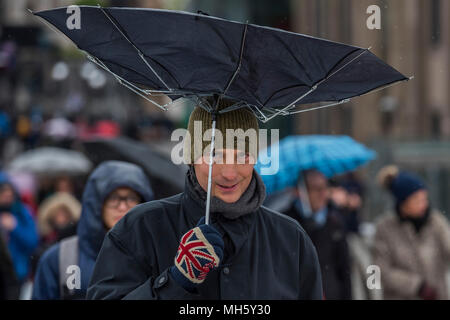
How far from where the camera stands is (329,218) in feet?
21.6

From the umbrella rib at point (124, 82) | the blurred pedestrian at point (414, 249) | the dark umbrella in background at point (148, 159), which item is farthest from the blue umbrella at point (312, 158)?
the umbrella rib at point (124, 82)

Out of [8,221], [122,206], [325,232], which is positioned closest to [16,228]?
[8,221]

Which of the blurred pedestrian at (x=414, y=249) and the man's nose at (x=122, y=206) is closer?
the man's nose at (x=122, y=206)

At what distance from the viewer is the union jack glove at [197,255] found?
7.87ft

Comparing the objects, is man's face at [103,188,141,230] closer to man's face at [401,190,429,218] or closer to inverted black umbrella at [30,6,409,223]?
inverted black umbrella at [30,6,409,223]

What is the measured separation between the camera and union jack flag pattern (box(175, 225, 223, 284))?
7.86ft

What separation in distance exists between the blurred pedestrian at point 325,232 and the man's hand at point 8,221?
2870 mm

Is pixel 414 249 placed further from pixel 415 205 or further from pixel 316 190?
pixel 316 190

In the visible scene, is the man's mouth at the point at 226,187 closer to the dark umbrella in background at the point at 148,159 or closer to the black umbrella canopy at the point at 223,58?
the black umbrella canopy at the point at 223,58

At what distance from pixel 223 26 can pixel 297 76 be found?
382 millimetres

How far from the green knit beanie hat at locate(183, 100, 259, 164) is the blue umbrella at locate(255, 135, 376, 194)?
4.39 m

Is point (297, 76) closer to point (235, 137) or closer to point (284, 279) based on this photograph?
point (235, 137)

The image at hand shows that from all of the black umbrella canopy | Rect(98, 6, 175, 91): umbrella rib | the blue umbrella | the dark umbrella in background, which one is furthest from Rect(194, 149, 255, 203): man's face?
the blue umbrella

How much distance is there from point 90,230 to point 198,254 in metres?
1.89
